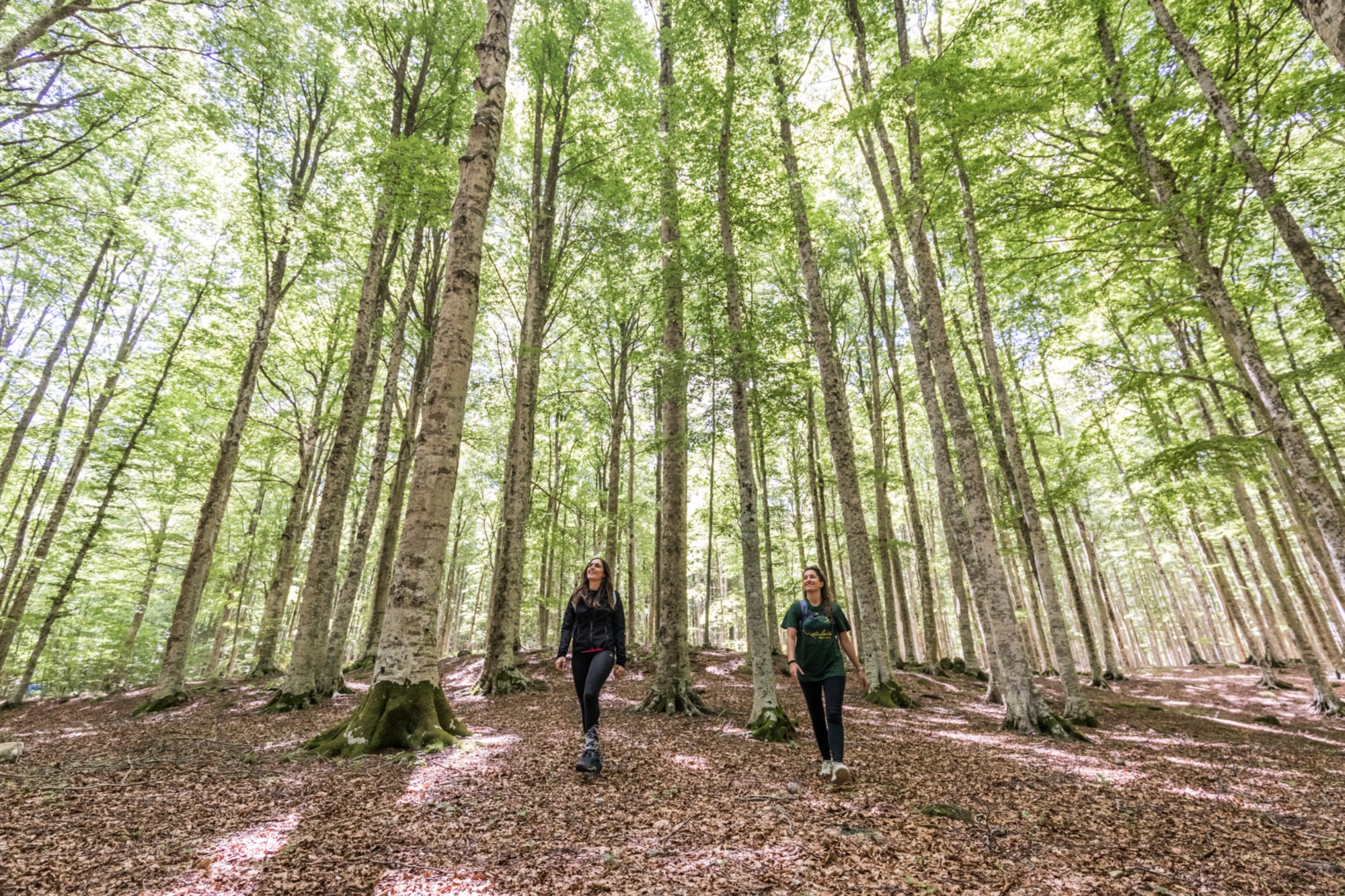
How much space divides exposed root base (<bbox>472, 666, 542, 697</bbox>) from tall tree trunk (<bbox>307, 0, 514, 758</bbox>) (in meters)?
5.35

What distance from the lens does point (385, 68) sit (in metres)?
12.5

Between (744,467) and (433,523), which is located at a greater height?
(744,467)

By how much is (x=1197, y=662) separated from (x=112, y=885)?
3657 cm

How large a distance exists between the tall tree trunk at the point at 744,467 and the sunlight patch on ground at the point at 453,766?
3385 millimetres

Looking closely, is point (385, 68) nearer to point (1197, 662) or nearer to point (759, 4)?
point (759, 4)

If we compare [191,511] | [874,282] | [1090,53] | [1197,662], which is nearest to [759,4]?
[1090,53]

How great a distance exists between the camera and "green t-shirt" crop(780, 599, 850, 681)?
5020 millimetres

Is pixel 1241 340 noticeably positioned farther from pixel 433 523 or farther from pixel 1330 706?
pixel 433 523

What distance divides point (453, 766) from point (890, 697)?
929 cm

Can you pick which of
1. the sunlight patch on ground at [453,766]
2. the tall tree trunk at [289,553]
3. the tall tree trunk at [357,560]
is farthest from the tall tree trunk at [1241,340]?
the tall tree trunk at [289,553]

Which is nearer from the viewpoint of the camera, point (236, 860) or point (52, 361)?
point (236, 860)

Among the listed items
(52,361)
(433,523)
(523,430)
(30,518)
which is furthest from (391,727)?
(30,518)

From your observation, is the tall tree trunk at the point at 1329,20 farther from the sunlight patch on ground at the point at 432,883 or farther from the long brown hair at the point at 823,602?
the sunlight patch on ground at the point at 432,883

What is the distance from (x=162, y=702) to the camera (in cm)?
1080
